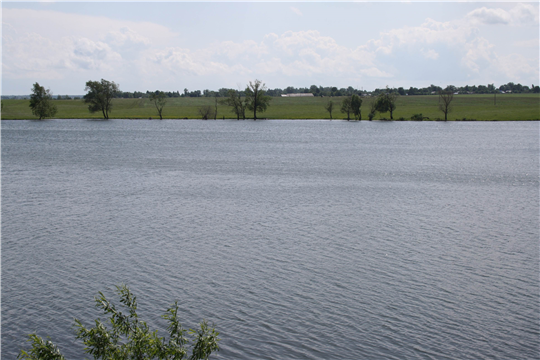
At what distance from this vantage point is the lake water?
47.5 feet

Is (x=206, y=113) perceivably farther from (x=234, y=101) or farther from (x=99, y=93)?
(x=99, y=93)

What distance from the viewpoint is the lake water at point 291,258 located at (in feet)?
47.5

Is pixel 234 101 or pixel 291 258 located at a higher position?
pixel 234 101

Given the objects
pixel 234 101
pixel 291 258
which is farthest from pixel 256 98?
pixel 291 258

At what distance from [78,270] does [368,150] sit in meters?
52.9

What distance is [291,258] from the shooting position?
20.9 m

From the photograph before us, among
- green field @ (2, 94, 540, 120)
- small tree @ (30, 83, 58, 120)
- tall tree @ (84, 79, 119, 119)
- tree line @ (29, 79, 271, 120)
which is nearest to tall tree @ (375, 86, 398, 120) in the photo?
green field @ (2, 94, 540, 120)

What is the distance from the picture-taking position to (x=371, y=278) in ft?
61.2

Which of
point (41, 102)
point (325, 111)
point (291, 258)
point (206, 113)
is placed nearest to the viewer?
point (291, 258)

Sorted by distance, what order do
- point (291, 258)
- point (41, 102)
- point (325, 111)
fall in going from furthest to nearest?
point (325, 111)
point (41, 102)
point (291, 258)

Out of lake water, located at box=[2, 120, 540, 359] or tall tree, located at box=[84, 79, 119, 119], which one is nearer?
lake water, located at box=[2, 120, 540, 359]

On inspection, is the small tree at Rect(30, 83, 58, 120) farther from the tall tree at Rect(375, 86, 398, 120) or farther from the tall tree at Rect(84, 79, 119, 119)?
the tall tree at Rect(375, 86, 398, 120)

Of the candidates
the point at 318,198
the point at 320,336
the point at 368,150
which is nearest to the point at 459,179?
the point at 318,198

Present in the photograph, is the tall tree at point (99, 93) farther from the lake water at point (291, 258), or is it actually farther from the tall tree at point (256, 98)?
the lake water at point (291, 258)
